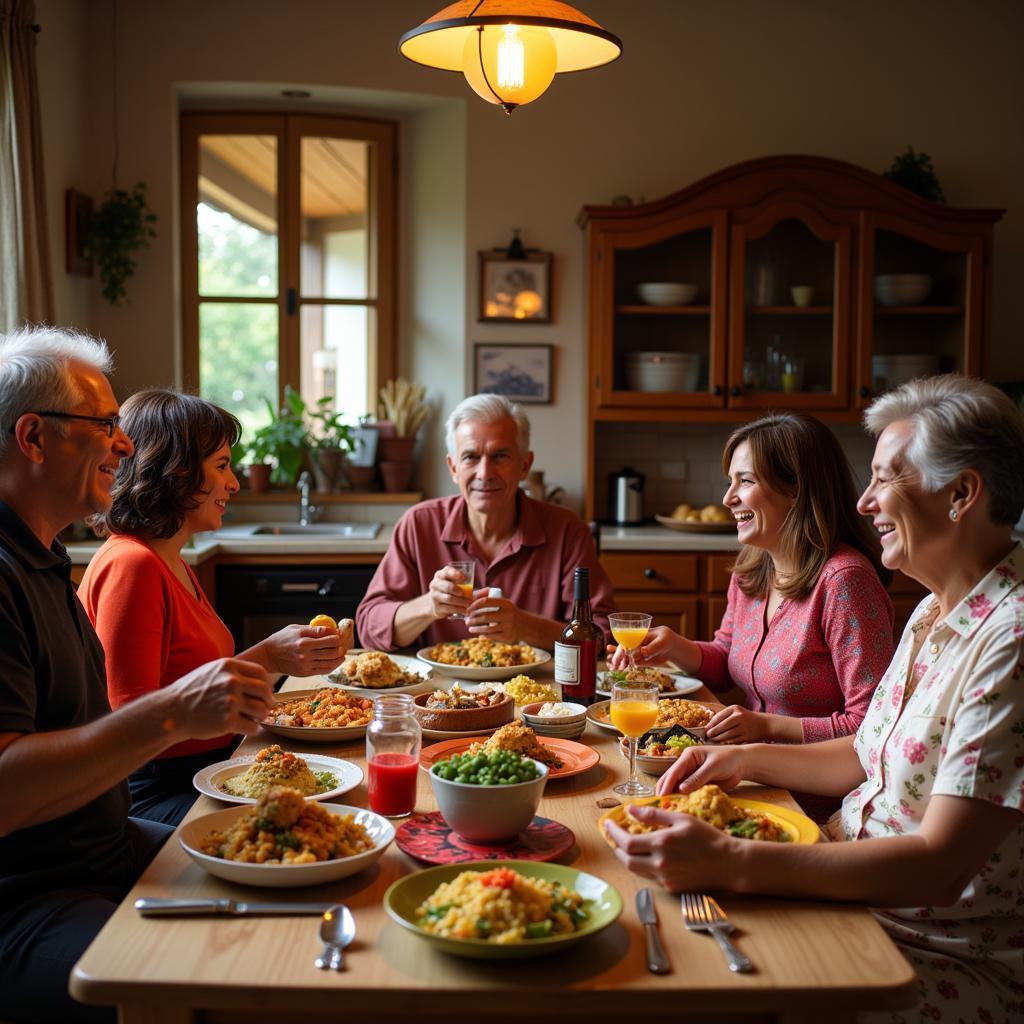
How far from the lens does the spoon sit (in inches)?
44.3

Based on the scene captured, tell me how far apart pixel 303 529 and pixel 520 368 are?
3.87 feet

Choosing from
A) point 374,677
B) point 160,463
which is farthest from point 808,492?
point 160,463

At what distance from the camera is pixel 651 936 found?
1180 millimetres

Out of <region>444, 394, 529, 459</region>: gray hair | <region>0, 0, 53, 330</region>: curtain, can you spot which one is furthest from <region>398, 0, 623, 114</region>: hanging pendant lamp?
<region>0, 0, 53, 330</region>: curtain

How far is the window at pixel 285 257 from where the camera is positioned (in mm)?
4906

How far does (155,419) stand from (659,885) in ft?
4.69

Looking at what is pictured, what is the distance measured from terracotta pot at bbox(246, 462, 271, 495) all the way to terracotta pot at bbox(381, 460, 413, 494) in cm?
52

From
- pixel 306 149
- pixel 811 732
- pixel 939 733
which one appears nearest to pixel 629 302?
pixel 306 149

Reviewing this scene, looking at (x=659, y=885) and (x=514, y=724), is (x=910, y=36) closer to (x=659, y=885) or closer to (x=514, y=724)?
(x=514, y=724)

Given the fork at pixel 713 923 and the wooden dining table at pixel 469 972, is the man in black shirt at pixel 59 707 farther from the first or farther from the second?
the fork at pixel 713 923

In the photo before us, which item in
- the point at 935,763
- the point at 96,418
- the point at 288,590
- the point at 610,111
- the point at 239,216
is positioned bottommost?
the point at 288,590

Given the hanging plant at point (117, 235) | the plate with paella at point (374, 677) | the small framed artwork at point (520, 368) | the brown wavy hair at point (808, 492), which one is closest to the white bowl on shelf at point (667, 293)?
the small framed artwork at point (520, 368)

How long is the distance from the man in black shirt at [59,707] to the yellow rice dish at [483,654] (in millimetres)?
781

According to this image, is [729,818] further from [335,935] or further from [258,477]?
[258,477]
